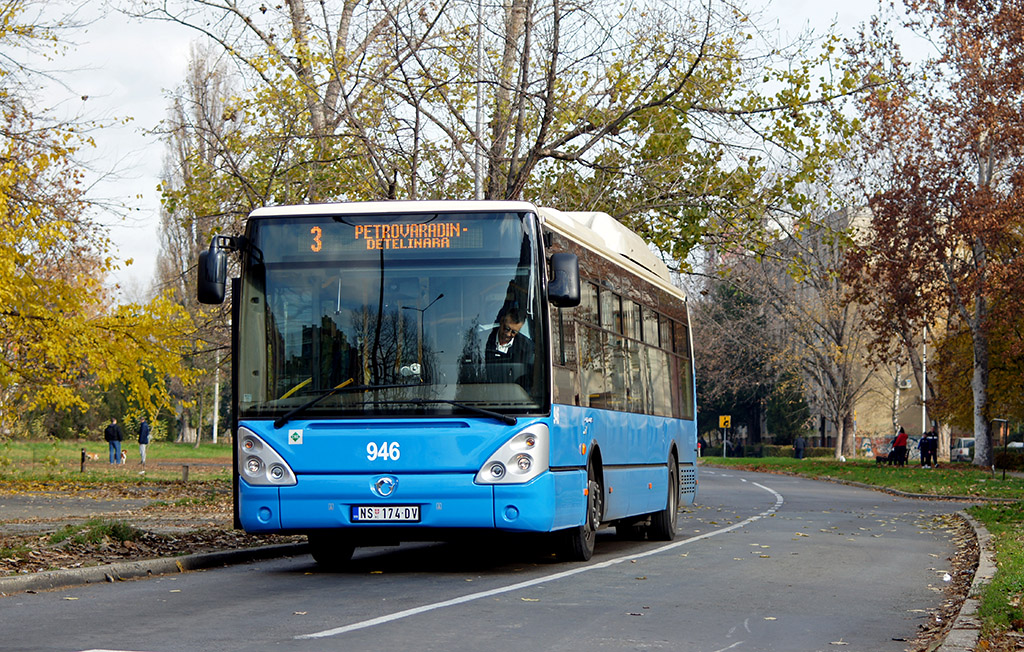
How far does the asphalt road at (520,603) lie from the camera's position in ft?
27.9

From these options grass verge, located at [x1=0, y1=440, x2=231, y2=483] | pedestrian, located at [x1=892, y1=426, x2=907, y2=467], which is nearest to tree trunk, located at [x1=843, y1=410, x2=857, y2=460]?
pedestrian, located at [x1=892, y1=426, x2=907, y2=467]

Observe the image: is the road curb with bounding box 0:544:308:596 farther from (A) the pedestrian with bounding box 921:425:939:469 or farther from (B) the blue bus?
(A) the pedestrian with bounding box 921:425:939:469

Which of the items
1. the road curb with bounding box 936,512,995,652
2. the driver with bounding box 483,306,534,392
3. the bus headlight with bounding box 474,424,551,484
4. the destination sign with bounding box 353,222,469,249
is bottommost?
the road curb with bounding box 936,512,995,652

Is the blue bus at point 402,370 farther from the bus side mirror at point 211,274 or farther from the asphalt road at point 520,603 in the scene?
the asphalt road at point 520,603

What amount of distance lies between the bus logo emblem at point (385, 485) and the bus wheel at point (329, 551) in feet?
5.00

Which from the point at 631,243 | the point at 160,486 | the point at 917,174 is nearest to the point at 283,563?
the point at 631,243

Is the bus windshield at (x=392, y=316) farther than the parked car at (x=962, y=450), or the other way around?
the parked car at (x=962, y=450)

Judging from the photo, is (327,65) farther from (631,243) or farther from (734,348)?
(734,348)

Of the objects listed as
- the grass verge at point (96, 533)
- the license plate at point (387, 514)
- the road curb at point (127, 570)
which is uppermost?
the license plate at point (387, 514)

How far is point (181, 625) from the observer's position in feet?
29.8

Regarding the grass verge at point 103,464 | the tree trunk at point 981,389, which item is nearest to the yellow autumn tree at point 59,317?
the grass verge at point 103,464

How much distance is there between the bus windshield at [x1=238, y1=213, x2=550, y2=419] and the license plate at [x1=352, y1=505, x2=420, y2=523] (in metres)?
0.80

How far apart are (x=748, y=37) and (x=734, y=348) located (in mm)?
56342

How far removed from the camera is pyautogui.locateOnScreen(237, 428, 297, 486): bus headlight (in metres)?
12.3
